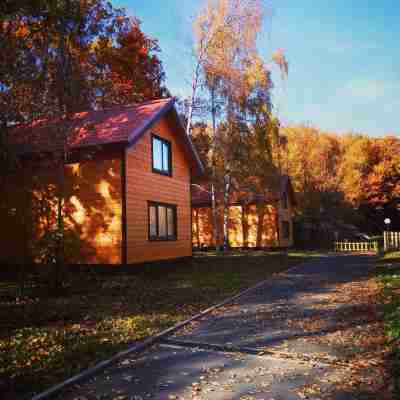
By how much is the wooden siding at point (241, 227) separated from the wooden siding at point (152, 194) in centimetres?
1167

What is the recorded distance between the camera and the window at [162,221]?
17.1m

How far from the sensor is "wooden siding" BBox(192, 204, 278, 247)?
103 feet

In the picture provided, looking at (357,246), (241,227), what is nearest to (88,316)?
(241,227)

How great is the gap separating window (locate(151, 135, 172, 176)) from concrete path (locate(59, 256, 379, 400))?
31.5 ft

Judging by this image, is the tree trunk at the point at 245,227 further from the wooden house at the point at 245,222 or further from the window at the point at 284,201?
the window at the point at 284,201

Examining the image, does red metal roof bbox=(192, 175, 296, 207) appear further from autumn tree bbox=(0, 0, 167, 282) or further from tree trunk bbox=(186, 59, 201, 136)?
autumn tree bbox=(0, 0, 167, 282)

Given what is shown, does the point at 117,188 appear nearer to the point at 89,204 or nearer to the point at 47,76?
the point at 89,204

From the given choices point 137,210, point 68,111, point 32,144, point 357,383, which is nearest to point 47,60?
point 68,111

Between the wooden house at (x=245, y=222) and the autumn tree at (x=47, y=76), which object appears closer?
the autumn tree at (x=47, y=76)

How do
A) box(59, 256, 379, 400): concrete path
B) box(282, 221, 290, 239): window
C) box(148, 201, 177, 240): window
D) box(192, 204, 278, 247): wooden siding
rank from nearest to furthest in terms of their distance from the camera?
box(59, 256, 379, 400): concrete path
box(148, 201, 177, 240): window
box(192, 204, 278, 247): wooden siding
box(282, 221, 290, 239): window

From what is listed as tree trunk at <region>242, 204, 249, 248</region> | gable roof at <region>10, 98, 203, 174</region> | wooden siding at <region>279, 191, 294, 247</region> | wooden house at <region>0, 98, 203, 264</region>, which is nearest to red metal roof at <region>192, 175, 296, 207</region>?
tree trunk at <region>242, 204, 249, 248</region>

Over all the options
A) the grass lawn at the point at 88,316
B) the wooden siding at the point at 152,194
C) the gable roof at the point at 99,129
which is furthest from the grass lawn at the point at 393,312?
the wooden siding at the point at 152,194

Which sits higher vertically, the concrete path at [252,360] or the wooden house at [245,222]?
the wooden house at [245,222]

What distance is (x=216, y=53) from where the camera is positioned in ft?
78.2
